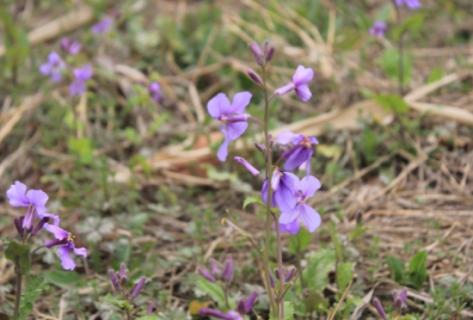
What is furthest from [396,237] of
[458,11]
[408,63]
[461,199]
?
[458,11]

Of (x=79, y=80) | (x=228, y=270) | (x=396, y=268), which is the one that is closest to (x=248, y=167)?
(x=228, y=270)

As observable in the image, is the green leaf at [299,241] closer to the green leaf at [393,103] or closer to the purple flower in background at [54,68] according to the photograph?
the green leaf at [393,103]

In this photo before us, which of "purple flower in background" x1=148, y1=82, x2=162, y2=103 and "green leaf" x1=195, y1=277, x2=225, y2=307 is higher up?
"purple flower in background" x1=148, y1=82, x2=162, y2=103

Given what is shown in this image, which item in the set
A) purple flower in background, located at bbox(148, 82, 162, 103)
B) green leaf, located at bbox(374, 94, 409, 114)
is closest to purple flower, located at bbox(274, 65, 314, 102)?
green leaf, located at bbox(374, 94, 409, 114)

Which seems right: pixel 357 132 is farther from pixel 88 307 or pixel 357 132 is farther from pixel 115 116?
pixel 88 307

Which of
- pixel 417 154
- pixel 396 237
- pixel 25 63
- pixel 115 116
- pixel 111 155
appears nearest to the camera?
pixel 396 237

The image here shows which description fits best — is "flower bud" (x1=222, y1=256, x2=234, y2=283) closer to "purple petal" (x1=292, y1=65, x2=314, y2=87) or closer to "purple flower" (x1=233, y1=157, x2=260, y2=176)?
"purple flower" (x1=233, y1=157, x2=260, y2=176)
